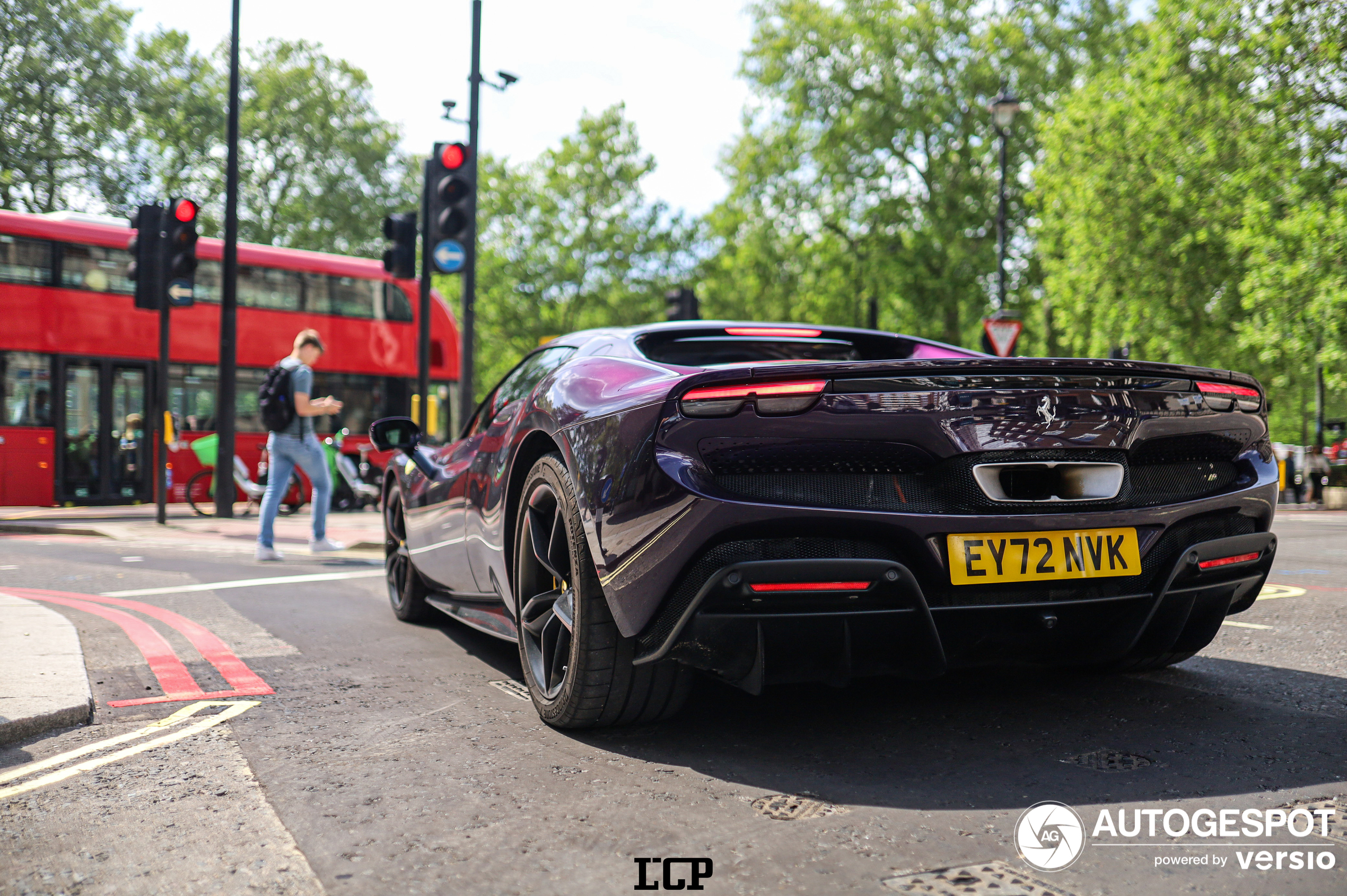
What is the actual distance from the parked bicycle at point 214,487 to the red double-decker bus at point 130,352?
64 centimetres

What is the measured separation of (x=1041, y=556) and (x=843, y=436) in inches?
24.1

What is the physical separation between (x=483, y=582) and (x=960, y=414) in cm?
208

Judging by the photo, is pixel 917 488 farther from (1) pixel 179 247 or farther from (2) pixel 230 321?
(2) pixel 230 321

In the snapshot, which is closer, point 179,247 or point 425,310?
point 425,310

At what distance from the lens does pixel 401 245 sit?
11.5 metres

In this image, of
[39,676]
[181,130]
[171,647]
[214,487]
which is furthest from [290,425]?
[181,130]

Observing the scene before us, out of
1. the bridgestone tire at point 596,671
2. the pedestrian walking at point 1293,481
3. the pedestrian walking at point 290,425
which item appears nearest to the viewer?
the bridgestone tire at point 596,671

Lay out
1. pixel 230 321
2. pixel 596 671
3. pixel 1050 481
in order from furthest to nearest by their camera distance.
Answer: pixel 230 321 → pixel 596 671 → pixel 1050 481

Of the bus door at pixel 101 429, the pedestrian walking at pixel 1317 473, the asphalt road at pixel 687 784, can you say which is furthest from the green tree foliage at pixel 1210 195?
the bus door at pixel 101 429

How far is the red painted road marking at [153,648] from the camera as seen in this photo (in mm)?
4098

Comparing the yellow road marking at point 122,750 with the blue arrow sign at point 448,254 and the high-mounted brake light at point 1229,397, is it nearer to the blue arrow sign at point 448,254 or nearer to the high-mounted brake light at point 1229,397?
the high-mounted brake light at point 1229,397

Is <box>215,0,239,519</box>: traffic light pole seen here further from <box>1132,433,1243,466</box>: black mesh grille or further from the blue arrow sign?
<box>1132,433,1243,466</box>: black mesh grille

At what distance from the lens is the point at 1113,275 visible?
26.2 m

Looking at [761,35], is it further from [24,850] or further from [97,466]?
[24,850]
